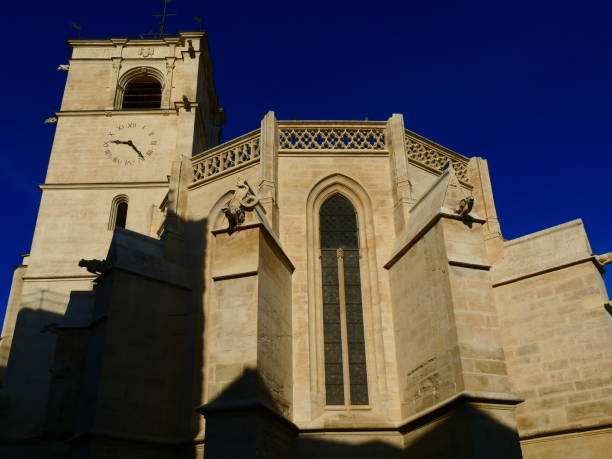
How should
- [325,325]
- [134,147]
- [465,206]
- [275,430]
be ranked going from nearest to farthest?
1. [275,430]
2. [465,206]
3. [325,325]
4. [134,147]

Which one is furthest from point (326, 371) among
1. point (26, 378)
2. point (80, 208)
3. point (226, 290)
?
point (80, 208)

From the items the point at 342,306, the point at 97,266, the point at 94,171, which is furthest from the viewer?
the point at 94,171

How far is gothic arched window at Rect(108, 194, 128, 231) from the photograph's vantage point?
720 inches

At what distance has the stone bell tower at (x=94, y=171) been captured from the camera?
52.1 feet

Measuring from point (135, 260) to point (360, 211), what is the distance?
4697mm

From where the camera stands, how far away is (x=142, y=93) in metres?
22.1

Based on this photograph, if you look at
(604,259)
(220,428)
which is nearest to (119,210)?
(220,428)

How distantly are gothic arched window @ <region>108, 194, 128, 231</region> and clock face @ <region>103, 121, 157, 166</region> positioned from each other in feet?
4.24

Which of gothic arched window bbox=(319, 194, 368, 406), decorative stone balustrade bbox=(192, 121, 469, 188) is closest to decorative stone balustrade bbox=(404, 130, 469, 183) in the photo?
decorative stone balustrade bbox=(192, 121, 469, 188)

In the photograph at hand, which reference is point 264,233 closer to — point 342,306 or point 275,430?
point 342,306

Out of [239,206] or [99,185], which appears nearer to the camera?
[239,206]

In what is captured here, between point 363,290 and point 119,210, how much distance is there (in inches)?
384

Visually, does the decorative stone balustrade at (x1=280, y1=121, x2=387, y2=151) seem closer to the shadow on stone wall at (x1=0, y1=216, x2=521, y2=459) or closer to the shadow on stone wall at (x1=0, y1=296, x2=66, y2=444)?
the shadow on stone wall at (x1=0, y1=216, x2=521, y2=459)

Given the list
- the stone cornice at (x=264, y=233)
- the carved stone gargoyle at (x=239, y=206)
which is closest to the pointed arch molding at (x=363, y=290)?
Answer: the stone cornice at (x=264, y=233)
